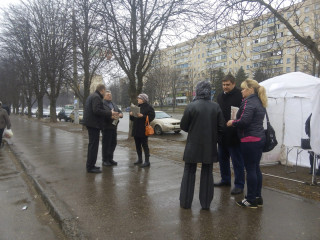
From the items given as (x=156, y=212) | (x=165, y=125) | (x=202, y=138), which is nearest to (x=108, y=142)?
(x=156, y=212)

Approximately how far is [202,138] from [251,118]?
744 millimetres

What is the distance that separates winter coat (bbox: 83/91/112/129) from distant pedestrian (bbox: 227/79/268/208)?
309 cm

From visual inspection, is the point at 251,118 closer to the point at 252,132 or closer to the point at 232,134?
the point at 252,132

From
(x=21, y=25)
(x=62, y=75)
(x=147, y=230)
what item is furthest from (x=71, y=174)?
(x=21, y=25)

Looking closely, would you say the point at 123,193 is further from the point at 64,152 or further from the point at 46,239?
the point at 64,152

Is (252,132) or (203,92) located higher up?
(203,92)

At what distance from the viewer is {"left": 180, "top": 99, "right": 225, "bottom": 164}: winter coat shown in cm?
385

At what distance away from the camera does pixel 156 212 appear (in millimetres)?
3965

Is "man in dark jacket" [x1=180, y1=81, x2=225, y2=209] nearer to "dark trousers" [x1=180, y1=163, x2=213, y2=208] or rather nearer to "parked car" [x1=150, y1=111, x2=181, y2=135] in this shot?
"dark trousers" [x1=180, y1=163, x2=213, y2=208]

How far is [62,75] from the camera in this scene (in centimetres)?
1788

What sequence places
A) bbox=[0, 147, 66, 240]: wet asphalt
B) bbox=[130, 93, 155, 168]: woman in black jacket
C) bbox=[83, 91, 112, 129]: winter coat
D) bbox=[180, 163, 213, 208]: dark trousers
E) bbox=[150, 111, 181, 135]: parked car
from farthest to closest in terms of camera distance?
bbox=[150, 111, 181, 135]: parked car < bbox=[130, 93, 155, 168]: woman in black jacket < bbox=[83, 91, 112, 129]: winter coat < bbox=[180, 163, 213, 208]: dark trousers < bbox=[0, 147, 66, 240]: wet asphalt

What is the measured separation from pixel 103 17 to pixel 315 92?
8515mm

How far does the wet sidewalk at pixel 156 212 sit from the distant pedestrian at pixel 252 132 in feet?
0.90

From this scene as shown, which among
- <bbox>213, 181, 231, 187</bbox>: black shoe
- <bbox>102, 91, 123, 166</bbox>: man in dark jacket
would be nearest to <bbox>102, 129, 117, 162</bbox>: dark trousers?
<bbox>102, 91, 123, 166</bbox>: man in dark jacket
